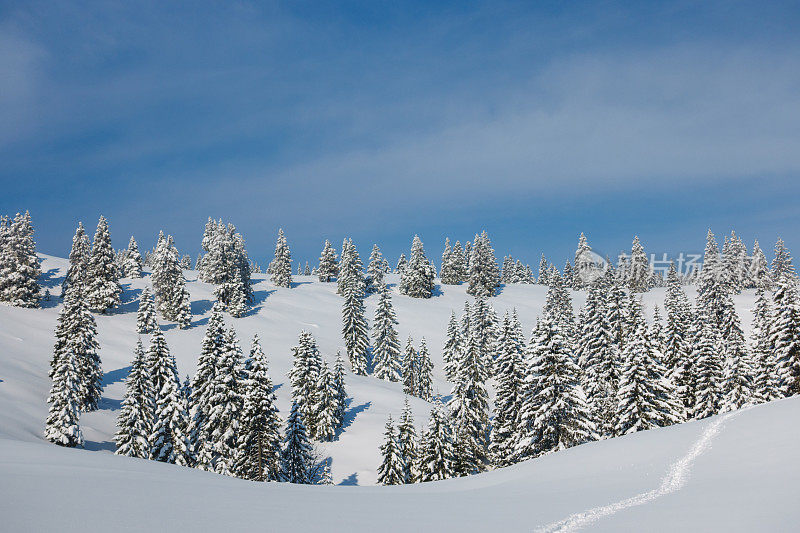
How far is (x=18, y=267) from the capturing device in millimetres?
74438

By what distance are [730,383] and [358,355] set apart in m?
51.6

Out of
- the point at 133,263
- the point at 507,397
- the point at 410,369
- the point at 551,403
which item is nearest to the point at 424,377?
the point at 410,369

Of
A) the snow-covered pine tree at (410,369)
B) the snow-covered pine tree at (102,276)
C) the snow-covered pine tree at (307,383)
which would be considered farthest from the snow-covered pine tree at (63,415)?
the snow-covered pine tree at (410,369)

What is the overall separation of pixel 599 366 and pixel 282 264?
84.2 metres

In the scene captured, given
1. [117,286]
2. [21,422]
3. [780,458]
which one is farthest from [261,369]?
[117,286]

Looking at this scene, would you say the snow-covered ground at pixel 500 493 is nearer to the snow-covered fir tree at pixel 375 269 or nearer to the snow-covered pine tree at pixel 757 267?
the snow-covered fir tree at pixel 375 269

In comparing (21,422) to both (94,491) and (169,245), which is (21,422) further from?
(169,245)

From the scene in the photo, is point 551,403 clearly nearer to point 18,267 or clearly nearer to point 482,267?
point 18,267

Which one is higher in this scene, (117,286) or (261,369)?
(117,286)

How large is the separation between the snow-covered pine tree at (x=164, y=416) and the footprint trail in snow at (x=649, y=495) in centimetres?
3266

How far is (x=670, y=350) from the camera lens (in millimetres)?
47812

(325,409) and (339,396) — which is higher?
(339,396)

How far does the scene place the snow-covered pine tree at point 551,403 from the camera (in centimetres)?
3503

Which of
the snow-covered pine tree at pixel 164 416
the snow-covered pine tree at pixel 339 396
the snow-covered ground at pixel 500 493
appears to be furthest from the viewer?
the snow-covered pine tree at pixel 339 396
